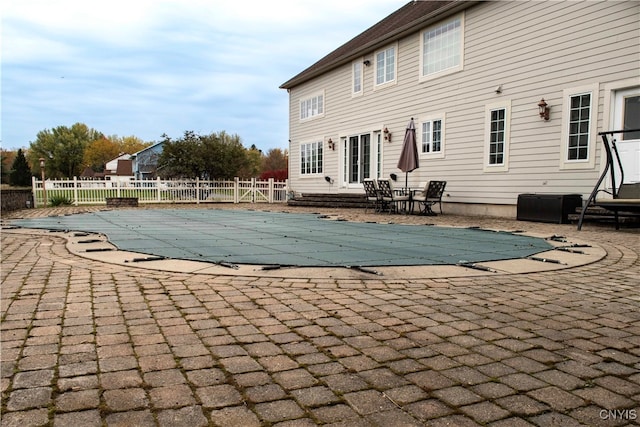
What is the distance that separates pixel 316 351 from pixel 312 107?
17.6m

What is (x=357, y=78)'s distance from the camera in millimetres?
15875

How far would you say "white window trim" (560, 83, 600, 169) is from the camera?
8406 millimetres

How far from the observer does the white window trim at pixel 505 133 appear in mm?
10211

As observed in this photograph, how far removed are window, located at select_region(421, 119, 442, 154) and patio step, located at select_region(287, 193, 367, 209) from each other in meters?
3.01

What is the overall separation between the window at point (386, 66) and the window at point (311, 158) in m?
4.42

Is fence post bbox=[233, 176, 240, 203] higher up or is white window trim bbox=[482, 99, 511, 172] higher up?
white window trim bbox=[482, 99, 511, 172]

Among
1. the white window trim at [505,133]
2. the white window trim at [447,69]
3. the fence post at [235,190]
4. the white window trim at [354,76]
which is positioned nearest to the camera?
the white window trim at [505,133]

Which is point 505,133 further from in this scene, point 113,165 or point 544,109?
point 113,165

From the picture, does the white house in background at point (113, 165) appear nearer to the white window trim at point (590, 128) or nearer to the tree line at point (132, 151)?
the tree line at point (132, 151)

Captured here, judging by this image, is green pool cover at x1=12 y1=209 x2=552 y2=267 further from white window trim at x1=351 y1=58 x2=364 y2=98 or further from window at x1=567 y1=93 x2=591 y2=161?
white window trim at x1=351 y1=58 x2=364 y2=98

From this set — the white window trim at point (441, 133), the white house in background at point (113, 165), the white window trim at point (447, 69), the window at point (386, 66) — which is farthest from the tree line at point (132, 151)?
the white window trim at point (447, 69)

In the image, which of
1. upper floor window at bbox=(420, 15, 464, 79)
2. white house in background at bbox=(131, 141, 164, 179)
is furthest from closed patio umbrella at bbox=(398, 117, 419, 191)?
white house in background at bbox=(131, 141, 164, 179)

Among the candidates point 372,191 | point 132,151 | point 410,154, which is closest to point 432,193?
point 410,154

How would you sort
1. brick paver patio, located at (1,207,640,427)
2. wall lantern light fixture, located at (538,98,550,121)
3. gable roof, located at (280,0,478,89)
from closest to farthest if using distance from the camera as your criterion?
brick paver patio, located at (1,207,640,427) → wall lantern light fixture, located at (538,98,550,121) → gable roof, located at (280,0,478,89)
